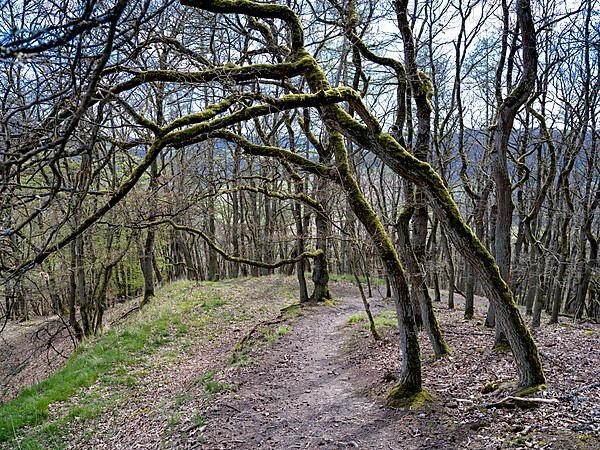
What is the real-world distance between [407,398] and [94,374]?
A: 23.8 ft

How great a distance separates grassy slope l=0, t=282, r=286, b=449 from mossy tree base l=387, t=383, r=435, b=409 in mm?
5653

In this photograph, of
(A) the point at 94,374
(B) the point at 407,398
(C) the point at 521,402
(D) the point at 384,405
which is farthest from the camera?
(A) the point at 94,374

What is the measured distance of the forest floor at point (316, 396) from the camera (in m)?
5.01

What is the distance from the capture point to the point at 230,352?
10430 millimetres

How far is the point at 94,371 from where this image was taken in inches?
385

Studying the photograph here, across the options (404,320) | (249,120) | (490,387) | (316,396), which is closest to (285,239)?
(249,120)

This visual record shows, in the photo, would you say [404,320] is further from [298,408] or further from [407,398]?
[298,408]

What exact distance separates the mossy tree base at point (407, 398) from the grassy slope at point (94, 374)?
565 centimetres

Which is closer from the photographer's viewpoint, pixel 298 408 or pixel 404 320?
pixel 404 320

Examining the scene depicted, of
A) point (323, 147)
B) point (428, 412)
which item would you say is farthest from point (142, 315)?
point (428, 412)

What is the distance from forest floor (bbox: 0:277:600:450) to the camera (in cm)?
501

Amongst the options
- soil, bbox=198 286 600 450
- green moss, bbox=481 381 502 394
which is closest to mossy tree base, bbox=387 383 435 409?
soil, bbox=198 286 600 450

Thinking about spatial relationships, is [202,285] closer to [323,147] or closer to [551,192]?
[323,147]

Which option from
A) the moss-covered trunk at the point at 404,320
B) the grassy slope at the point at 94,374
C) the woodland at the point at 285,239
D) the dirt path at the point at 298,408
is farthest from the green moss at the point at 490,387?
the grassy slope at the point at 94,374
